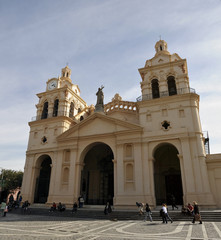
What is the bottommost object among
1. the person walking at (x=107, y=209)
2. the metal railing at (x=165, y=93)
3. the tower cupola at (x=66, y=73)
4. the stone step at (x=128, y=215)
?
the stone step at (x=128, y=215)

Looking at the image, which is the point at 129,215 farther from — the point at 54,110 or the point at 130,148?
the point at 54,110

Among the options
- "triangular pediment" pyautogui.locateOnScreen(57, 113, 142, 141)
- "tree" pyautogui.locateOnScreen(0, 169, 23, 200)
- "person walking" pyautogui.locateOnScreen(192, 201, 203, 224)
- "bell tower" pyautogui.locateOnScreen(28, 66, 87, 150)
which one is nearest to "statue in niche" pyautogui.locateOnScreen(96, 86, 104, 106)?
"triangular pediment" pyautogui.locateOnScreen(57, 113, 142, 141)

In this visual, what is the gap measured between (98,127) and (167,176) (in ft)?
29.4

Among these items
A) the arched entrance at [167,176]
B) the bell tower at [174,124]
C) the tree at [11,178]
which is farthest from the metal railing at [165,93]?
the tree at [11,178]

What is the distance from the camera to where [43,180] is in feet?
77.6

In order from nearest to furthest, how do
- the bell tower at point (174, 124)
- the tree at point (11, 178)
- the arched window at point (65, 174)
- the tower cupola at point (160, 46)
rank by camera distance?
the bell tower at point (174, 124) → the arched window at point (65, 174) → the tower cupola at point (160, 46) → the tree at point (11, 178)

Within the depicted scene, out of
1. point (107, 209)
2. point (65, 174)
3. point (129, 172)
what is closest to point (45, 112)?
point (65, 174)

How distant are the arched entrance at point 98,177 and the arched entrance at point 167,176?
17.6 feet

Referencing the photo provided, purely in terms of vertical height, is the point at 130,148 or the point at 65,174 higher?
the point at 130,148

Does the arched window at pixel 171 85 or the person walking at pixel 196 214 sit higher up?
the arched window at pixel 171 85

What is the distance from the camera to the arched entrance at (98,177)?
2348cm

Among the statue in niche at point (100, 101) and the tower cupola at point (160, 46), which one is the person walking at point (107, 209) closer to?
the statue in niche at point (100, 101)

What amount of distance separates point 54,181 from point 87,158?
18.0 feet

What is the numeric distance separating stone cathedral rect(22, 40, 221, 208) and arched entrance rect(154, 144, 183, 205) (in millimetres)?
94
